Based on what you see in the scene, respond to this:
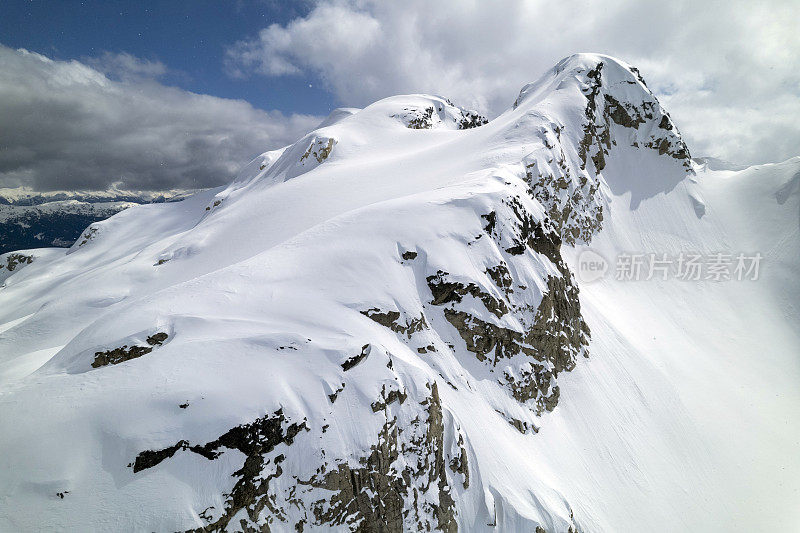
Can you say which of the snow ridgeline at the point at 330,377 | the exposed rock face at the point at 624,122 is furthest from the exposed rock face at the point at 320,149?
the exposed rock face at the point at 624,122

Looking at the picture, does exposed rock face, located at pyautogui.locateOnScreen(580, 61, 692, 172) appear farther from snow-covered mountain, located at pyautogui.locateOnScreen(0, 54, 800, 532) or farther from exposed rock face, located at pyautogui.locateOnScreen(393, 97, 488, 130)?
exposed rock face, located at pyautogui.locateOnScreen(393, 97, 488, 130)

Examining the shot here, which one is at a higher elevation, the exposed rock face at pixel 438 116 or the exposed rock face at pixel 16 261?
the exposed rock face at pixel 438 116

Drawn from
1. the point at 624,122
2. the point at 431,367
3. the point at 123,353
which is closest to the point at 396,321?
the point at 431,367

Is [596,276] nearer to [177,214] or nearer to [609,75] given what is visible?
[609,75]

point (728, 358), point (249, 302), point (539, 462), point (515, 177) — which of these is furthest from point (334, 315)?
point (728, 358)

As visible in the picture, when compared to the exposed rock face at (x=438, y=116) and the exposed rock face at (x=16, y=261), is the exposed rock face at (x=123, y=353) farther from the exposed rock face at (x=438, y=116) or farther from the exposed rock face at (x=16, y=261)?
the exposed rock face at (x=16, y=261)

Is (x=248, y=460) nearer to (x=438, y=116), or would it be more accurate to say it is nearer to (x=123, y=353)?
(x=123, y=353)

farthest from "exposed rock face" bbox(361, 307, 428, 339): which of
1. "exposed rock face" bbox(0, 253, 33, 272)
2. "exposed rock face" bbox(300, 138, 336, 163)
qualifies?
"exposed rock face" bbox(0, 253, 33, 272)

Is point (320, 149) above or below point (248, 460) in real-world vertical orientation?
above
